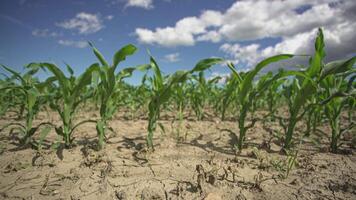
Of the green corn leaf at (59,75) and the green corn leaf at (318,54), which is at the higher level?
the green corn leaf at (318,54)

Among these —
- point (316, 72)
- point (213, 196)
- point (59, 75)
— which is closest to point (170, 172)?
point (213, 196)

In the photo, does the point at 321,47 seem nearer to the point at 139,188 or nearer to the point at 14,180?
the point at 139,188

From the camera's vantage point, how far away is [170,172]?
1.56 metres

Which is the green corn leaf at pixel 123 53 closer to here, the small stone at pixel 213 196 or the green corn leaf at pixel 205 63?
the green corn leaf at pixel 205 63

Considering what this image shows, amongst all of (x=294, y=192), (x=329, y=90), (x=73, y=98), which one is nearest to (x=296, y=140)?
(x=329, y=90)

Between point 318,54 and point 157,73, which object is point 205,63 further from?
point 318,54

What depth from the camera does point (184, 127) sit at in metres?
3.04

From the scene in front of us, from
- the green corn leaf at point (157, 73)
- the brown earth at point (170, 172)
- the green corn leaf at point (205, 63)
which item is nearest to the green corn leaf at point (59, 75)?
the brown earth at point (170, 172)

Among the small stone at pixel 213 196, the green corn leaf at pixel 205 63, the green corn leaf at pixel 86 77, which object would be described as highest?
the green corn leaf at pixel 205 63

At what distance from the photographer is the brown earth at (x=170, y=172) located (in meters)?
1.30

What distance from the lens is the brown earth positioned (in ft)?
4.26

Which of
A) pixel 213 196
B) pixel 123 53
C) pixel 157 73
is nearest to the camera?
pixel 213 196

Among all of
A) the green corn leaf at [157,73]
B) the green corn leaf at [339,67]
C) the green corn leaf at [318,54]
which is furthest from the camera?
the green corn leaf at [157,73]

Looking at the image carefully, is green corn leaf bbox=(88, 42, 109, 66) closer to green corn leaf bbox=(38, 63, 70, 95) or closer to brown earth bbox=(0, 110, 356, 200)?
green corn leaf bbox=(38, 63, 70, 95)
